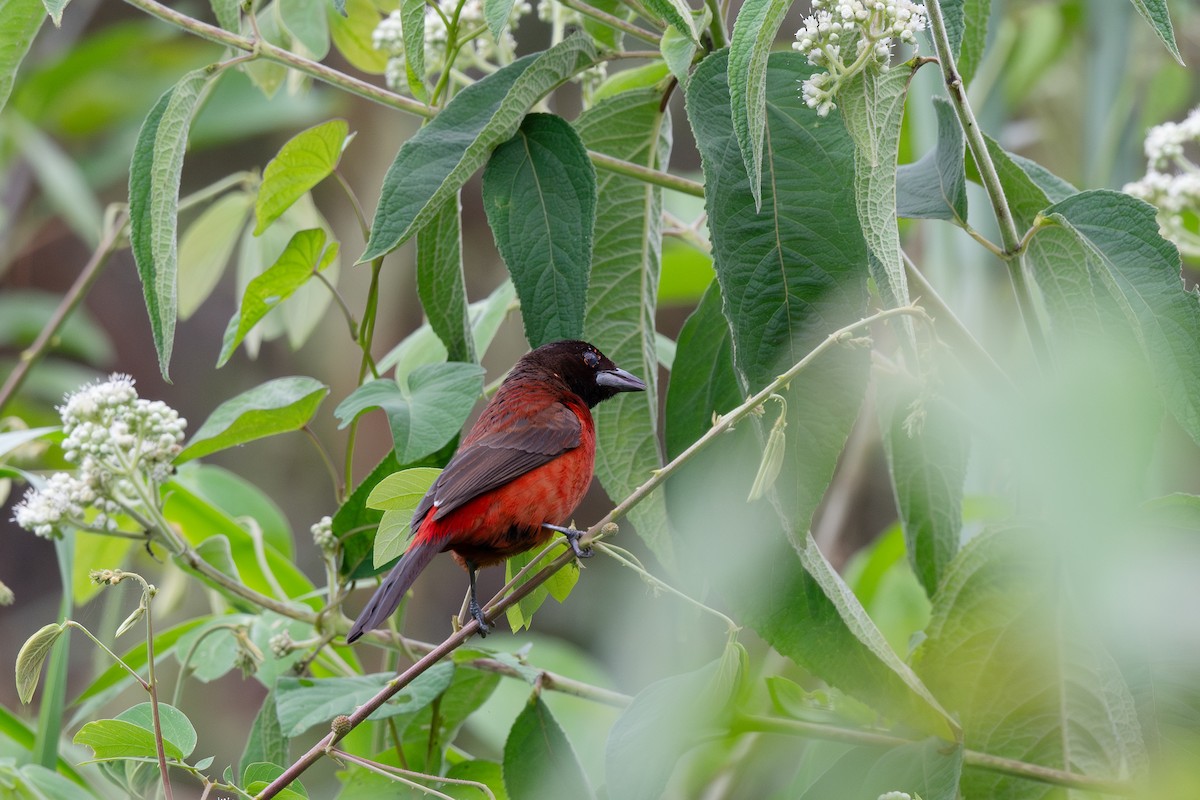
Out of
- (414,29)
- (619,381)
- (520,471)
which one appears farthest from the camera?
(520,471)

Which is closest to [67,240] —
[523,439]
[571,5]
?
[523,439]

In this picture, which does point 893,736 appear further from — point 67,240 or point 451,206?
point 67,240

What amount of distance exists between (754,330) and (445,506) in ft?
2.15

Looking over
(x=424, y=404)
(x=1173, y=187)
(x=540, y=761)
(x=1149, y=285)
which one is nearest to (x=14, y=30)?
(x=424, y=404)

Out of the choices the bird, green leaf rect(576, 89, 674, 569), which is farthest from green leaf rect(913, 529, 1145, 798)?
the bird

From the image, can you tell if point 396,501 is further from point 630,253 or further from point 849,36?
point 849,36

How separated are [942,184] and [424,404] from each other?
27.5 inches

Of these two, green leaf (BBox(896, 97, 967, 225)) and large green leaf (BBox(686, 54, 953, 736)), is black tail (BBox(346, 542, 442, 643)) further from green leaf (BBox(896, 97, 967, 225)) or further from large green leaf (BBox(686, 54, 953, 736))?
green leaf (BBox(896, 97, 967, 225))

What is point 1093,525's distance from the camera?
66 centimetres

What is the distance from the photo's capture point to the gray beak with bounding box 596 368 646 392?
65.6 inches

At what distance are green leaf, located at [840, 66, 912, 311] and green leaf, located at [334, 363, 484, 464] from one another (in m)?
0.53

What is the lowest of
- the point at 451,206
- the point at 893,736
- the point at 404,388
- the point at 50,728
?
the point at 50,728

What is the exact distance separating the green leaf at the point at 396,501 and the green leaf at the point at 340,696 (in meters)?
0.16

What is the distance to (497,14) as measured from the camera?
1.27 m
